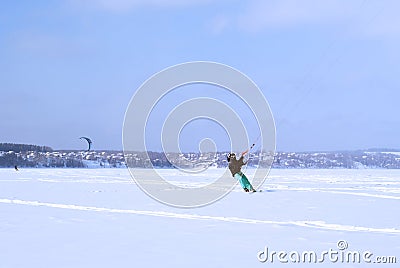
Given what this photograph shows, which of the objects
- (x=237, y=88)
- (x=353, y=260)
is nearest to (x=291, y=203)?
(x=237, y=88)

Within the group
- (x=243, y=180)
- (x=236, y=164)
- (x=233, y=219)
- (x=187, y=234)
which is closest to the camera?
(x=187, y=234)


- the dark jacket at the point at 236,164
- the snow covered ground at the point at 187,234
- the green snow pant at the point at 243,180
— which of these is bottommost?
the snow covered ground at the point at 187,234

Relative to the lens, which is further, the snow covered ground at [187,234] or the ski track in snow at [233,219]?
the ski track in snow at [233,219]

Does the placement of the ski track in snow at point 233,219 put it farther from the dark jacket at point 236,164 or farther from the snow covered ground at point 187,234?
the dark jacket at point 236,164

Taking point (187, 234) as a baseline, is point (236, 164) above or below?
above

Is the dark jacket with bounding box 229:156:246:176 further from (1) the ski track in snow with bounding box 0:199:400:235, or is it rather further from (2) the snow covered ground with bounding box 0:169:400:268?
(1) the ski track in snow with bounding box 0:199:400:235

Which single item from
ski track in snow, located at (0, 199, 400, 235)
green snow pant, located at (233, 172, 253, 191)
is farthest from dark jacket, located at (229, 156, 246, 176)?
ski track in snow, located at (0, 199, 400, 235)

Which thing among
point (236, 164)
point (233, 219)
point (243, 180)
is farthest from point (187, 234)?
point (243, 180)

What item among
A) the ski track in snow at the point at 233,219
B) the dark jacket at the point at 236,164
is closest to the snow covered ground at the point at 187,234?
the ski track in snow at the point at 233,219

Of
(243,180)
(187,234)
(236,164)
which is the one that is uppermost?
(236,164)

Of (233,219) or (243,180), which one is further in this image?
(243,180)

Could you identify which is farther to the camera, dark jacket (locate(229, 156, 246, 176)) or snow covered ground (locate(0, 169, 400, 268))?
dark jacket (locate(229, 156, 246, 176))

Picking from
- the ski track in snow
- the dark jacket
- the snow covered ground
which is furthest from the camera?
the dark jacket

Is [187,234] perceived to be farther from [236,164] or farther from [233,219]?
[236,164]
